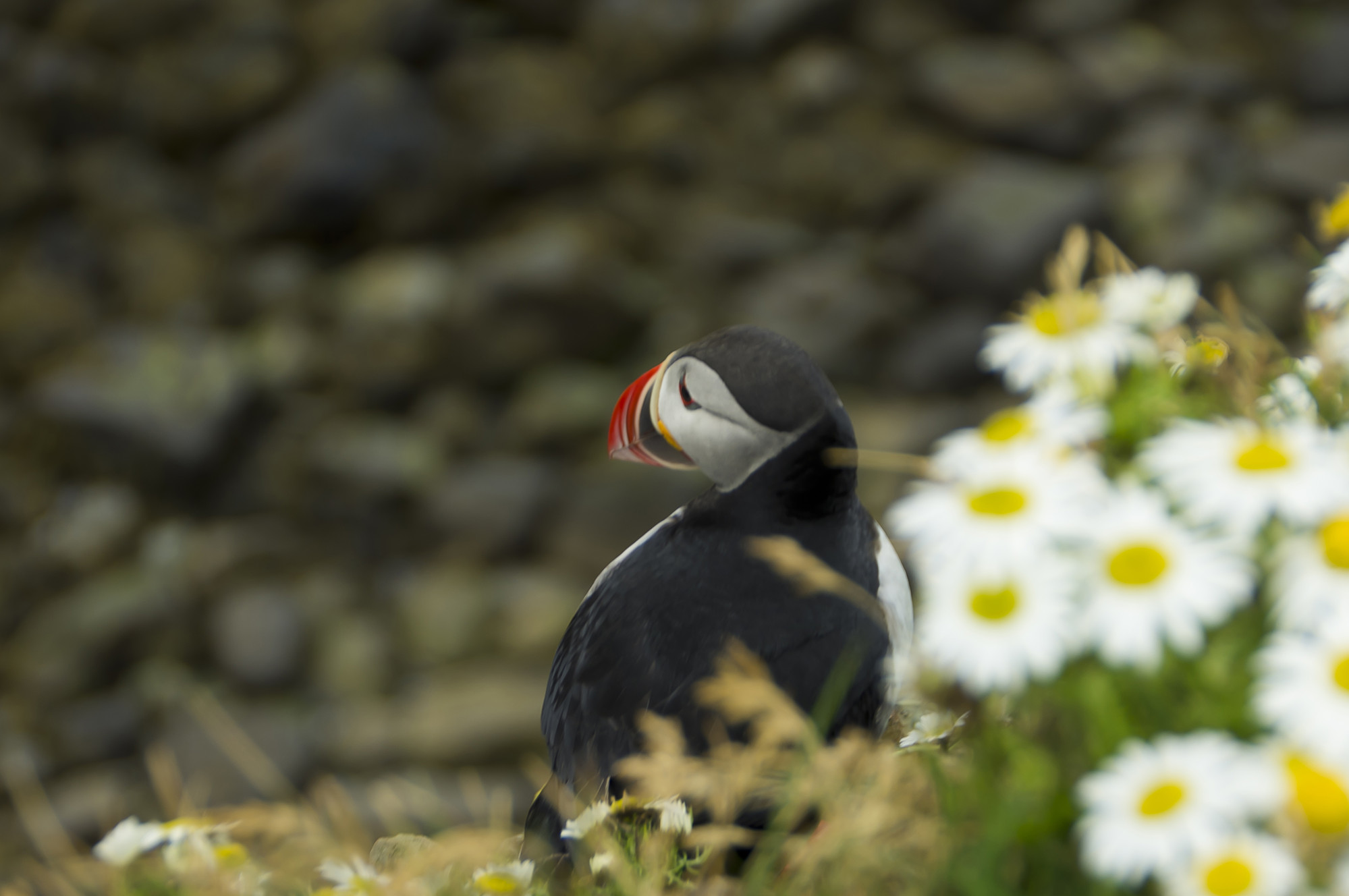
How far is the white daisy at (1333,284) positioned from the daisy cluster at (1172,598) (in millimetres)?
263

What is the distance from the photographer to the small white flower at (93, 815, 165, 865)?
1.38 m

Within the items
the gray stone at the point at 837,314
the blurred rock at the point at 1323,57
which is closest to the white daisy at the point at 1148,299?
the gray stone at the point at 837,314

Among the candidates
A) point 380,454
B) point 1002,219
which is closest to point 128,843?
point 380,454

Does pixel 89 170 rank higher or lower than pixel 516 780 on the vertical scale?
higher

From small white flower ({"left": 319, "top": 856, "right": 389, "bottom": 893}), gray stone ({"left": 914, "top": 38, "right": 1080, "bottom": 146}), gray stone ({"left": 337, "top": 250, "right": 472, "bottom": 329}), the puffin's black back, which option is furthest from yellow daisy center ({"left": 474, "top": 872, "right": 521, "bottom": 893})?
gray stone ({"left": 914, "top": 38, "right": 1080, "bottom": 146})

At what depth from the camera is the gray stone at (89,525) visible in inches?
298

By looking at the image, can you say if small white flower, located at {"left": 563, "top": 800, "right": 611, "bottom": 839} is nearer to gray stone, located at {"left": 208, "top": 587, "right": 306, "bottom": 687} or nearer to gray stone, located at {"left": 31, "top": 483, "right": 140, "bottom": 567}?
gray stone, located at {"left": 208, "top": 587, "right": 306, "bottom": 687}

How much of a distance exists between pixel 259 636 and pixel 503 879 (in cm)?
642

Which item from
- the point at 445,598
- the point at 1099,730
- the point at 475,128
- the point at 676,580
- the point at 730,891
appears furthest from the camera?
the point at 475,128

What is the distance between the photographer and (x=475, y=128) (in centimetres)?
799

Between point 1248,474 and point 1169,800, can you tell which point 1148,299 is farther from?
point 1169,800

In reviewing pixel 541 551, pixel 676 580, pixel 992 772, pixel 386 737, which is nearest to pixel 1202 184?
pixel 541 551

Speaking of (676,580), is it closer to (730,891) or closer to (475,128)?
(730,891)

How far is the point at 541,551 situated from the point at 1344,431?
6.53m
